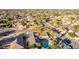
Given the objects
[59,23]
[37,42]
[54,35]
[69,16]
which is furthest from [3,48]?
[69,16]

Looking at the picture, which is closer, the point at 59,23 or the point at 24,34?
the point at 24,34
